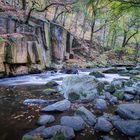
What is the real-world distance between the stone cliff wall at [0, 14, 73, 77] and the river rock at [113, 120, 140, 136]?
22.7 feet

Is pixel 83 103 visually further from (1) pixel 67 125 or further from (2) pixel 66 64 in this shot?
(2) pixel 66 64

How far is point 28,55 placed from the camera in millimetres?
16734

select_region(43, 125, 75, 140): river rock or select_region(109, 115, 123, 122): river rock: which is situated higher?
select_region(43, 125, 75, 140): river rock

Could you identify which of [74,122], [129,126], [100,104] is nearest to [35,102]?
[100,104]

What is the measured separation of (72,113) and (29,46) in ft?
32.2

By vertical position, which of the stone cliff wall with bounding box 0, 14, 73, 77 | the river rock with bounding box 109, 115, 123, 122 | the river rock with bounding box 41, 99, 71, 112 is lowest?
the river rock with bounding box 109, 115, 123, 122

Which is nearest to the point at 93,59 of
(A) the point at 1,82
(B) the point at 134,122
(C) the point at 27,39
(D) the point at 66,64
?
(D) the point at 66,64

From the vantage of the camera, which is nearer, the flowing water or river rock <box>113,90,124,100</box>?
the flowing water

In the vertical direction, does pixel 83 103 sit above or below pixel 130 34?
below

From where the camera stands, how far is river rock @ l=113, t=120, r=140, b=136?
21.6ft

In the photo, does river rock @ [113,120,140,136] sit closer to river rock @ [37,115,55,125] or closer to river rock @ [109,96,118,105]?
river rock @ [37,115,55,125]

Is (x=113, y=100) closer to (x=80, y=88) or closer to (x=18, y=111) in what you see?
(x=80, y=88)

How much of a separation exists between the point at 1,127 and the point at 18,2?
1956cm

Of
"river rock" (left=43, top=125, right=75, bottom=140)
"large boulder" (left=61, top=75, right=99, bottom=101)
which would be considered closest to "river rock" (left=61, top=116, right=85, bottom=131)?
"river rock" (left=43, top=125, right=75, bottom=140)
